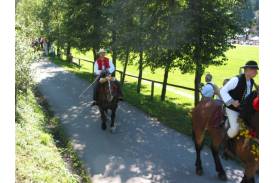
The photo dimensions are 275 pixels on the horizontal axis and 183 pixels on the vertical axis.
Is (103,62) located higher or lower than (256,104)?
higher

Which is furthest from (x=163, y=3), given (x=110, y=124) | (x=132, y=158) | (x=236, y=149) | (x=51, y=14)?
(x=51, y=14)

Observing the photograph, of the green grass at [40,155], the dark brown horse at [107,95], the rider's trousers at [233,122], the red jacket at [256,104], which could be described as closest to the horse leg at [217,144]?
the rider's trousers at [233,122]

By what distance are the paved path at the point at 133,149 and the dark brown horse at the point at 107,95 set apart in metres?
0.46

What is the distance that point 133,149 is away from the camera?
12.0 meters

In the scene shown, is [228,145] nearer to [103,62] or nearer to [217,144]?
[217,144]

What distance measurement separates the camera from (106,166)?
10.6 meters

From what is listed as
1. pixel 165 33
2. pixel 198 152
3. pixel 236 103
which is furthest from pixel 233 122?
pixel 165 33

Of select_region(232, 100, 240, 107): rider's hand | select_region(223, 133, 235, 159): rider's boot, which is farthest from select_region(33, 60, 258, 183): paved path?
select_region(232, 100, 240, 107): rider's hand

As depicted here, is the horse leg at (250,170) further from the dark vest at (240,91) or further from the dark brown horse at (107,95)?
the dark brown horse at (107,95)

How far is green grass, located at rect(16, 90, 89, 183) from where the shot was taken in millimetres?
8552

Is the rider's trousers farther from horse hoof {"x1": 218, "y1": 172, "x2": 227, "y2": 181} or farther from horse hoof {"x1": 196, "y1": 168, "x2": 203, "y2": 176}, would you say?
horse hoof {"x1": 196, "y1": 168, "x2": 203, "y2": 176}

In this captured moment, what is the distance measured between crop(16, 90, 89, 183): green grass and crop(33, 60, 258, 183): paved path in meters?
0.36

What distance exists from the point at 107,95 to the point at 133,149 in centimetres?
233

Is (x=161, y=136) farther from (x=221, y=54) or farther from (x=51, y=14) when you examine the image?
(x=51, y=14)
